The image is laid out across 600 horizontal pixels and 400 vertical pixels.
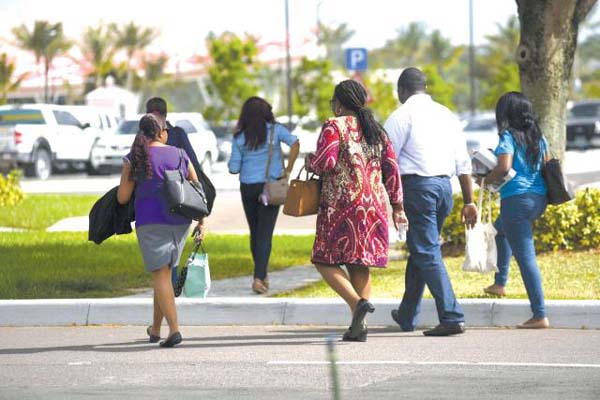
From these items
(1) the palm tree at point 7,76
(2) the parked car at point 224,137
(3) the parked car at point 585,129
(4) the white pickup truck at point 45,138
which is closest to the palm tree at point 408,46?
(1) the palm tree at point 7,76

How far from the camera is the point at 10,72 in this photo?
7925 centimetres

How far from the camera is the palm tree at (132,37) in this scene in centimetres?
9269

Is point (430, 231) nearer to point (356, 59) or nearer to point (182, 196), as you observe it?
point (182, 196)

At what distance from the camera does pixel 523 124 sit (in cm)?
1055

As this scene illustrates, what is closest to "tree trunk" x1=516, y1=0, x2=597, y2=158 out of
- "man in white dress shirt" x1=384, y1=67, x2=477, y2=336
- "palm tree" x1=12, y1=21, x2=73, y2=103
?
"man in white dress shirt" x1=384, y1=67, x2=477, y2=336

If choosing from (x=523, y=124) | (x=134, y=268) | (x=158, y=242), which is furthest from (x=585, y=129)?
(x=158, y=242)

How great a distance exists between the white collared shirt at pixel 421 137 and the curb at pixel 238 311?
1472mm

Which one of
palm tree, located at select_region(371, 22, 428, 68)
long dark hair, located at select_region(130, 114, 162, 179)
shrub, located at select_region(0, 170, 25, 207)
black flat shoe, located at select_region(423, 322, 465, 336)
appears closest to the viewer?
long dark hair, located at select_region(130, 114, 162, 179)

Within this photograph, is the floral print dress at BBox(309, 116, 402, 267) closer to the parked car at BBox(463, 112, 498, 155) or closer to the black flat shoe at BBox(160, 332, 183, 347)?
the black flat shoe at BBox(160, 332, 183, 347)

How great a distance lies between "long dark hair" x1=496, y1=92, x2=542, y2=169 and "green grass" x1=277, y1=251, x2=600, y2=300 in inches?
60.6

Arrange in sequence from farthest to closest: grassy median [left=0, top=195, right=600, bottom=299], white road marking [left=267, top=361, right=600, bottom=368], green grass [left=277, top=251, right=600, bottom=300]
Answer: grassy median [left=0, top=195, right=600, bottom=299]
green grass [left=277, top=251, right=600, bottom=300]
white road marking [left=267, top=361, right=600, bottom=368]

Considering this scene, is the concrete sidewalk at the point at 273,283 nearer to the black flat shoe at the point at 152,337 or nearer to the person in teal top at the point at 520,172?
the black flat shoe at the point at 152,337

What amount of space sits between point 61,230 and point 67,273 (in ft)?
18.5

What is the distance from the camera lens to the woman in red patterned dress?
31.4 ft
